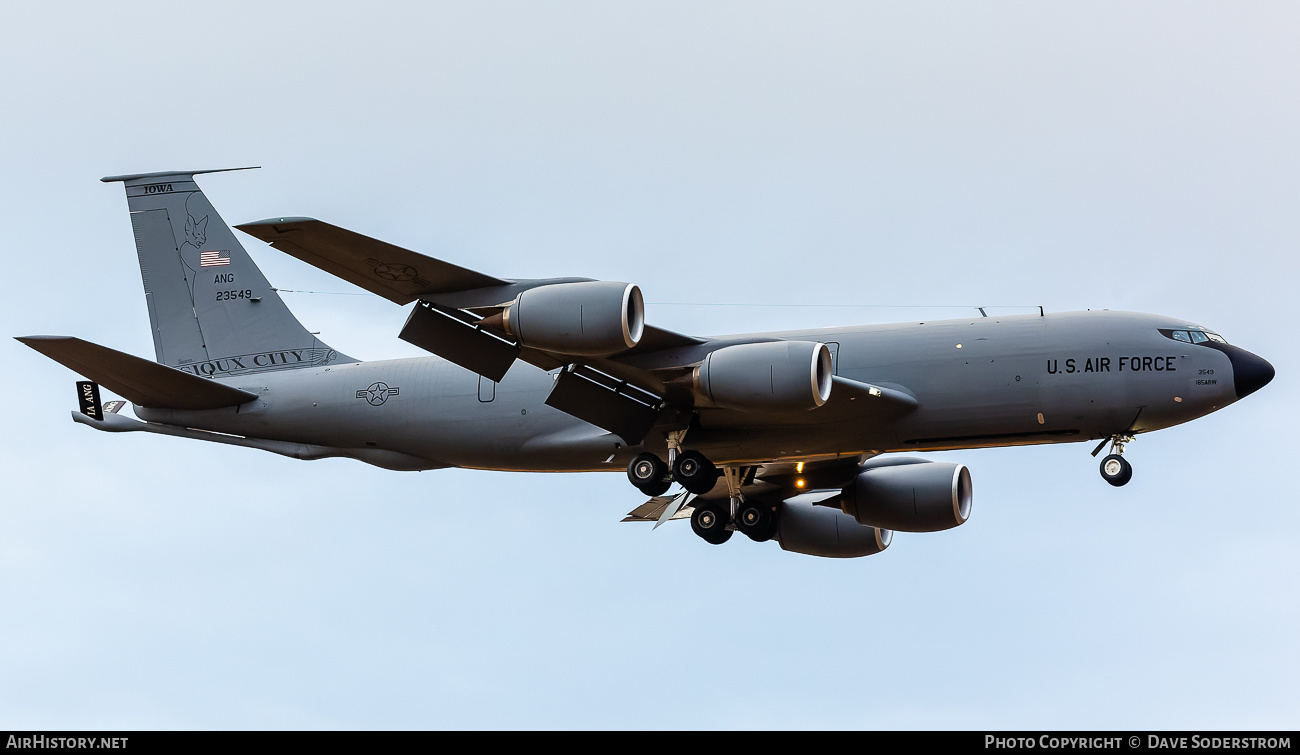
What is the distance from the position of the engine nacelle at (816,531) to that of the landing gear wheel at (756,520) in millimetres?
865

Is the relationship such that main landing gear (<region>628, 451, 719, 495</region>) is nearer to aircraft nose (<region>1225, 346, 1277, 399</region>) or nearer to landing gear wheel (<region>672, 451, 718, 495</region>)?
landing gear wheel (<region>672, 451, 718, 495</region>)

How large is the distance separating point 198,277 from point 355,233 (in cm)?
1229

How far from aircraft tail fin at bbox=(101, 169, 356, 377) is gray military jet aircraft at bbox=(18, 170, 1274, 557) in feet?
0.18

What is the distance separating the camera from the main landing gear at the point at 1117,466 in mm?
29875

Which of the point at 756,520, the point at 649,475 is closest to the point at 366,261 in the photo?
the point at 649,475

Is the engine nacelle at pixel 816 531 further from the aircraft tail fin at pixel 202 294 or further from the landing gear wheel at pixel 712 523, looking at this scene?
the aircraft tail fin at pixel 202 294

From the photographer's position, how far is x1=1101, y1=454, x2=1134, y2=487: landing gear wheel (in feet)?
98.0

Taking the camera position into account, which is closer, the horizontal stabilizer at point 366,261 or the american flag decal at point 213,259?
the horizontal stabilizer at point 366,261

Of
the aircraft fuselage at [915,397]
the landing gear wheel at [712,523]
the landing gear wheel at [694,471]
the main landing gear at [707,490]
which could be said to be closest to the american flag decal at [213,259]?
the aircraft fuselage at [915,397]

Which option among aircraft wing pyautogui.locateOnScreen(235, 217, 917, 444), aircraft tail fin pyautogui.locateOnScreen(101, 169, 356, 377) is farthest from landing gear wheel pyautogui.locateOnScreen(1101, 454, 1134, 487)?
aircraft tail fin pyautogui.locateOnScreen(101, 169, 356, 377)

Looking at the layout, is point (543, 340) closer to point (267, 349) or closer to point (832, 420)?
point (832, 420)

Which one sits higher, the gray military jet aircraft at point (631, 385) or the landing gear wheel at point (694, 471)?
the gray military jet aircraft at point (631, 385)
